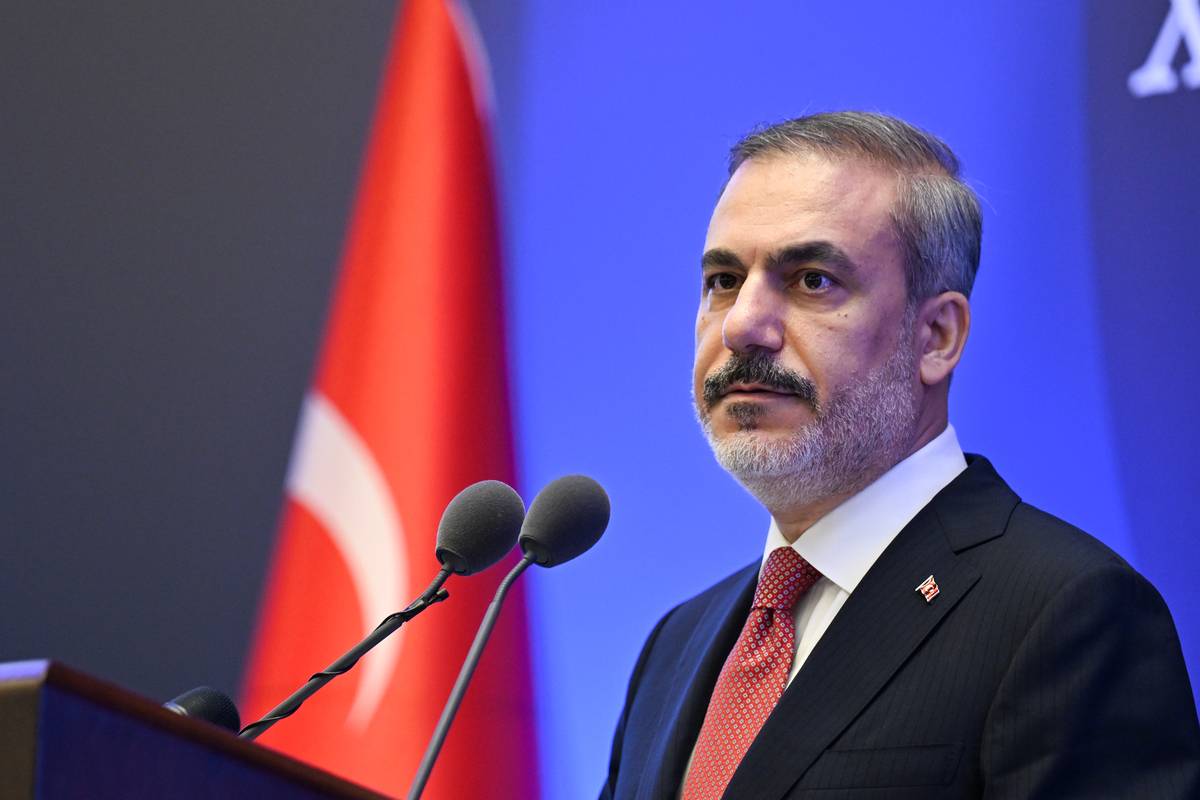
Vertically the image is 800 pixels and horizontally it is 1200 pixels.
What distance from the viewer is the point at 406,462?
10.3 feet

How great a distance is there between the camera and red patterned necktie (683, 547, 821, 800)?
6.23ft

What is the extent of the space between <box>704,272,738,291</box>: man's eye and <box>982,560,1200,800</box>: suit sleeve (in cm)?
75

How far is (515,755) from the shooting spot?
2.96 m

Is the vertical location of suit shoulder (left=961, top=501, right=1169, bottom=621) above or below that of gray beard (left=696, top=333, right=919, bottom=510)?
below

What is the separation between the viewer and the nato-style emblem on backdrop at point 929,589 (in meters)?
1.85

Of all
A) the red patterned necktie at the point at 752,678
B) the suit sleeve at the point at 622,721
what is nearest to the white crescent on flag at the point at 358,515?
the suit sleeve at the point at 622,721

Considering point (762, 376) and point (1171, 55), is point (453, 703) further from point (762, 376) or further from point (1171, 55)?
point (1171, 55)

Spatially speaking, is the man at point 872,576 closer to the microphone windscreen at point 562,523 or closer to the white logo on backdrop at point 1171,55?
the microphone windscreen at point 562,523

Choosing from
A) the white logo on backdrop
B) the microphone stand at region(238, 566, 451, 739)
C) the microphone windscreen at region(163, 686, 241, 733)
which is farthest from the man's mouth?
the white logo on backdrop

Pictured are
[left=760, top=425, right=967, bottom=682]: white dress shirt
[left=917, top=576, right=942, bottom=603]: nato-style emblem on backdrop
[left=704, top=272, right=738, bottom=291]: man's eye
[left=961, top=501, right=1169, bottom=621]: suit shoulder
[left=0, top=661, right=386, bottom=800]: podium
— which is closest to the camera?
[left=0, top=661, right=386, bottom=800]: podium

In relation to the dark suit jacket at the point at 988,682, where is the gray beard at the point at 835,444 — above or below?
above

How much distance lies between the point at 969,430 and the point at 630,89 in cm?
113

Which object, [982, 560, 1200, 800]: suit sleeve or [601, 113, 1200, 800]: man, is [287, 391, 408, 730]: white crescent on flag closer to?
[601, 113, 1200, 800]: man

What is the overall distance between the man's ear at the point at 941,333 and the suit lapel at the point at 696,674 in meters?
0.46
